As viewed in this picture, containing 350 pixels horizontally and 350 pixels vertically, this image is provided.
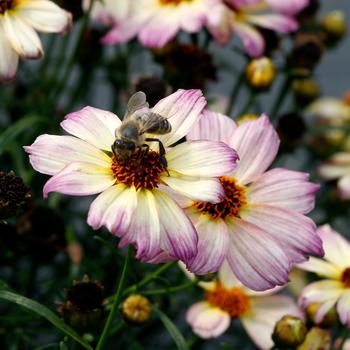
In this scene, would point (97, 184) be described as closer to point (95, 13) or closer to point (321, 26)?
point (95, 13)

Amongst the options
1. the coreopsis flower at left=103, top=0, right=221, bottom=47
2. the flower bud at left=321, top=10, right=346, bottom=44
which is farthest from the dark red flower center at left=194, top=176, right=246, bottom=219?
the flower bud at left=321, top=10, right=346, bottom=44

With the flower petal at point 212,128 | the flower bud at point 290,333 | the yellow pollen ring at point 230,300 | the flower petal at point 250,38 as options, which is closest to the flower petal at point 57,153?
the flower petal at point 212,128

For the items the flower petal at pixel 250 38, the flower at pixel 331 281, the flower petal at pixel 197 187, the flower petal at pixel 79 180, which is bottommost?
the flower at pixel 331 281

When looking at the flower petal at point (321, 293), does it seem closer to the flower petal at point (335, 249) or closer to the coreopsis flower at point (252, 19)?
the flower petal at point (335, 249)

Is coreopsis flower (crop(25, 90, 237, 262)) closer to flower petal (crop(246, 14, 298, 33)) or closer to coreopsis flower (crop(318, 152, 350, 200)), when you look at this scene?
flower petal (crop(246, 14, 298, 33))

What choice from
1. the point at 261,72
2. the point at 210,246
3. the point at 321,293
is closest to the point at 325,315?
the point at 321,293

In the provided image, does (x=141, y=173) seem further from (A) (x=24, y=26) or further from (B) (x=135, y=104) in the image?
(A) (x=24, y=26)
